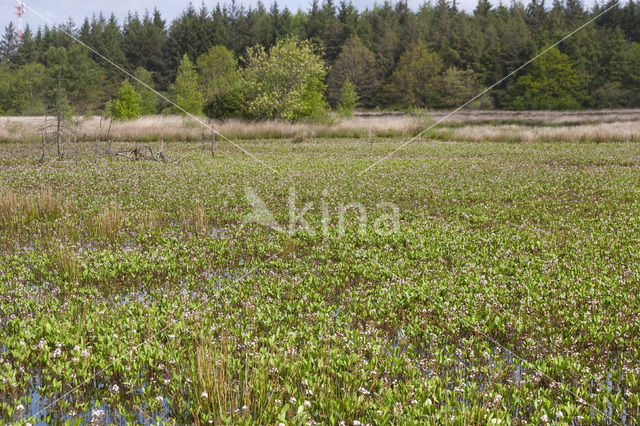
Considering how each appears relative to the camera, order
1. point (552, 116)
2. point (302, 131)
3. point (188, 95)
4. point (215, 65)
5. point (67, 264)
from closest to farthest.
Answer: point (67, 264) < point (302, 131) < point (188, 95) < point (552, 116) < point (215, 65)

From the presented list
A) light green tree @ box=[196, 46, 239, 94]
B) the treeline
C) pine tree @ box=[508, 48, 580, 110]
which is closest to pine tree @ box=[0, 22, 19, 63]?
the treeline

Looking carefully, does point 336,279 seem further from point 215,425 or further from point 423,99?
point 423,99

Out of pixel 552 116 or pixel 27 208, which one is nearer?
pixel 27 208

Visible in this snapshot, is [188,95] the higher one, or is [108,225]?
[188,95]

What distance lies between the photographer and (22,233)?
11.4 meters

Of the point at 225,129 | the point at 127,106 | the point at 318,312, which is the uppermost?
the point at 127,106

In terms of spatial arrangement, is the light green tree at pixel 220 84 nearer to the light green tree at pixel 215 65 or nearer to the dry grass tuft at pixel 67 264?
the light green tree at pixel 215 65

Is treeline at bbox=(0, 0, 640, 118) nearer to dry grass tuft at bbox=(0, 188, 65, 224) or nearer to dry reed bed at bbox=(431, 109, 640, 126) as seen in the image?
dry reed bed at bbox=(431, 109, 640, 126)

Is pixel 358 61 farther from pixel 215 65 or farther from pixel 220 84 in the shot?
pixel 220 84

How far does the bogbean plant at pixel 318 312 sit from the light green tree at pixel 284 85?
36134 mm

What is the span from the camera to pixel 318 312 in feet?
23.1

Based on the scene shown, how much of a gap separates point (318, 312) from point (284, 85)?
47797 mm

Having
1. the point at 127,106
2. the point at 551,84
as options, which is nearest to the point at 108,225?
the point at 127,106

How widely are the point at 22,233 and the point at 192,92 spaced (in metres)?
52.7
